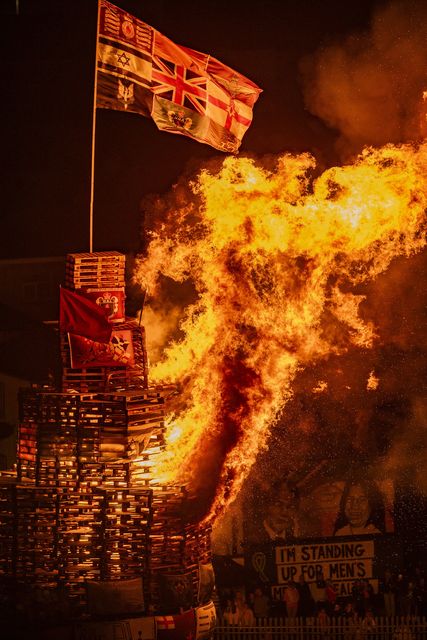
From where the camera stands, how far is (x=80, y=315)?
1267 centimetres

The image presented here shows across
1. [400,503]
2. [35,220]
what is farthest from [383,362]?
[35,220]

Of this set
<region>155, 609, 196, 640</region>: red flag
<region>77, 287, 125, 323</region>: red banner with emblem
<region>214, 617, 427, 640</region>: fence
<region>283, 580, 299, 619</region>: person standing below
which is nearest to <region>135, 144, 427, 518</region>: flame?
<region>155, 609, 196, 640</region>: red flag

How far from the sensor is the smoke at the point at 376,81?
1584 centimetres

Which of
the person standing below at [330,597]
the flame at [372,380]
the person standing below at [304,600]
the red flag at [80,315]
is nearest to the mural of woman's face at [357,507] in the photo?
the person standing below at [304,600]

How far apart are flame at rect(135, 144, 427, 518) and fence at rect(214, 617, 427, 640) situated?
2774 millimetres

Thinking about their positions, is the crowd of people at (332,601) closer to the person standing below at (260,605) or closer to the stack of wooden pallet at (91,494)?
the person standing below at (260,605)

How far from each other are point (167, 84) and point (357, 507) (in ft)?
34.5

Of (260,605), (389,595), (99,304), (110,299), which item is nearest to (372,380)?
(389,595)

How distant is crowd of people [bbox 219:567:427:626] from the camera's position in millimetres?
15688

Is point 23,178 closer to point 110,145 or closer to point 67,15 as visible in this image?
point 110,145

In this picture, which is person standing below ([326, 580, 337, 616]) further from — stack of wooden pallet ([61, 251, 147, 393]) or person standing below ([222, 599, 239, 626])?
stack of wooden pallet ([61, 251, 147, 393])

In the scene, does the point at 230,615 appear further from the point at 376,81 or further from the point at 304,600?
the point at 376,81

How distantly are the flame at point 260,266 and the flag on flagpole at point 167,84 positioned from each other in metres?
1.61

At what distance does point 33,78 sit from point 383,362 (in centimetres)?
996
